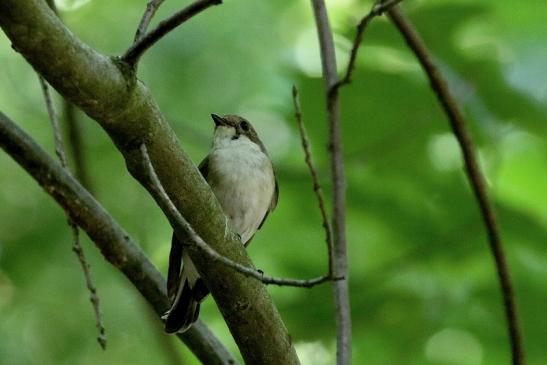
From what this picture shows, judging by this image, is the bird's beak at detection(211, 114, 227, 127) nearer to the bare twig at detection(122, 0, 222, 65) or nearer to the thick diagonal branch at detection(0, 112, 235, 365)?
the thick diagonal branch at detection(0, 112, 235, 365)

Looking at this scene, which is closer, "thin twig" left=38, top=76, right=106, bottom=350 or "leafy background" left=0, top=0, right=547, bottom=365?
"thin twig" left=38, top=76, right=106, bottom=350

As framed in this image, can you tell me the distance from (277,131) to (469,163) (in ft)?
4.88

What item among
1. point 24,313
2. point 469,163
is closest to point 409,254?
point 469,163

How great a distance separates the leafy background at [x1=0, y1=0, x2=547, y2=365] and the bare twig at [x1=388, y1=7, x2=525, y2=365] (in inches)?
14.2

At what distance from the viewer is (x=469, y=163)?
5.07 meters

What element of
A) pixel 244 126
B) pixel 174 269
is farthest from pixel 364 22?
pixel 244 126

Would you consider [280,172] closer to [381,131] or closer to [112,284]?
[381,131]

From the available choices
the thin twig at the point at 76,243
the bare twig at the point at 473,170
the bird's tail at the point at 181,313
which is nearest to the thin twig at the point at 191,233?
the thin twig at the point at 76,243

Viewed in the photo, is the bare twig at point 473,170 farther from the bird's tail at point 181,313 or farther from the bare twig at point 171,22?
the bare twig at point 171,22

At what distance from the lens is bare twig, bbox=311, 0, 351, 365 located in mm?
4316

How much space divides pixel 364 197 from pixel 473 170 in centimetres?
68

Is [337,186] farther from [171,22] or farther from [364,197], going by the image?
[171,22]

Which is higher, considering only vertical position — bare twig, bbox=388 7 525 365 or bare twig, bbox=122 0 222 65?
bare twig, bbox=122 0 222 65

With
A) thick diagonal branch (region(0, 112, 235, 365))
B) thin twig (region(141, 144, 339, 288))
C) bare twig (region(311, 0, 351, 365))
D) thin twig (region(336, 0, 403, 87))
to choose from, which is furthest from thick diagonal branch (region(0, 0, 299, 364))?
thin twig (region(336, 0, 403, 87))
